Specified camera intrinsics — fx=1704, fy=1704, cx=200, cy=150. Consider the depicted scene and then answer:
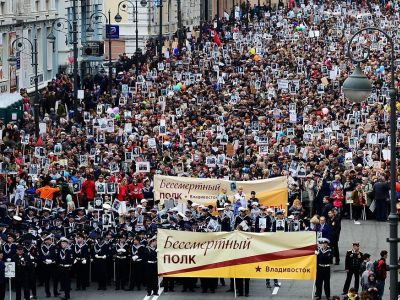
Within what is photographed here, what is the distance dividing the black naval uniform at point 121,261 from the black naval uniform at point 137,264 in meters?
0.19

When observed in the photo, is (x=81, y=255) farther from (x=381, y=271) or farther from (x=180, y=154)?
(x=180, y=154)

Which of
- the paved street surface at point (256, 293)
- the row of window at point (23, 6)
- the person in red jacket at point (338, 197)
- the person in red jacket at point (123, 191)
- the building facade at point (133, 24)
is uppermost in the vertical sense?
the row of window at point (23, 6)

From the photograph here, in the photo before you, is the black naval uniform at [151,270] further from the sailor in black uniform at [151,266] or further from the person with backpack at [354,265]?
the person with backpack at [354,265]

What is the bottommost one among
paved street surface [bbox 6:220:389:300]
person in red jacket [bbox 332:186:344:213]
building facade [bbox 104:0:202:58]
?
paved street surface [bbox 6:220:389:300]

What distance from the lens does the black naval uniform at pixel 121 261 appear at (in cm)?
3625

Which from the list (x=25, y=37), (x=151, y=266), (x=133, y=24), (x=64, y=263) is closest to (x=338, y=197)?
(x=151, y=266)

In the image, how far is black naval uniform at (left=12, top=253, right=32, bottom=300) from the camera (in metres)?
35.0

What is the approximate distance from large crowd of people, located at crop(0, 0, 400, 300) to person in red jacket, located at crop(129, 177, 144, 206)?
36mm

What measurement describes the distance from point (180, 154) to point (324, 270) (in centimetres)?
1507

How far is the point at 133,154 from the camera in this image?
48281 millimetres

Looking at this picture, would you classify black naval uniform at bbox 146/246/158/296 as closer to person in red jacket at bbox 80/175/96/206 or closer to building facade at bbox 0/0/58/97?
person in red jacket at bbox 80/175/96/206

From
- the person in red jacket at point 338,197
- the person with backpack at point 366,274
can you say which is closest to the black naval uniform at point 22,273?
the person with backpack at point 366,274

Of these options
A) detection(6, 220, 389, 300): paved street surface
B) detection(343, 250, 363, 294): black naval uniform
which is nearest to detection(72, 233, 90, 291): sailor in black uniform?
detection(6, 220, 389, 300): paved street surface

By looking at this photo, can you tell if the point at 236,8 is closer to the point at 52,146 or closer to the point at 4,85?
the point at 4,85
